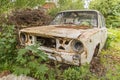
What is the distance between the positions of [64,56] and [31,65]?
75 centimetres

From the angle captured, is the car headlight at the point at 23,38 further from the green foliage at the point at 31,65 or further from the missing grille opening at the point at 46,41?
the green foliage at the point at 31,65

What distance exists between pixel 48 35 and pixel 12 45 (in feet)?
3.57

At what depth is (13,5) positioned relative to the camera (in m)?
9.06

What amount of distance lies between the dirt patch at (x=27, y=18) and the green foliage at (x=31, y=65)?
2179 mm

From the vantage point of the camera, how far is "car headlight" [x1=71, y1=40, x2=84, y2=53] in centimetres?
448

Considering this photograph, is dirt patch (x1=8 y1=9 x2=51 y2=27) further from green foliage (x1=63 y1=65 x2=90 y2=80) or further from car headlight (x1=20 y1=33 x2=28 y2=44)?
green foliage (x1=63 y1=65 x2=90 y2=80)

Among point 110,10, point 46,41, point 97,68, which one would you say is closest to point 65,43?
point 46,41

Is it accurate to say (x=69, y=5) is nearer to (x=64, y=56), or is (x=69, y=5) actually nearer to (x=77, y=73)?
(x=64, y=56)

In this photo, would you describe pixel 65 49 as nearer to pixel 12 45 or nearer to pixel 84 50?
pixel 84 50

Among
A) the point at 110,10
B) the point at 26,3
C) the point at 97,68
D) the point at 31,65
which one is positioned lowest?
the point at 110,10

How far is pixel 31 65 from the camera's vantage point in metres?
4.30

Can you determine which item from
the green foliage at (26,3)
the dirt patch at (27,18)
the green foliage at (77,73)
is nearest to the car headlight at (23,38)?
the dirt patch at (27,18)

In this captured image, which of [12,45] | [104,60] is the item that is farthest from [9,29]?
[104,60]

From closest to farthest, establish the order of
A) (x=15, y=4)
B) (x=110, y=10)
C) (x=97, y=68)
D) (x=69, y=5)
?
1. (x=97, y=68)
2. (x=15, y=4)
3. (x=69, y=5)
4. (x=110, y=10)
